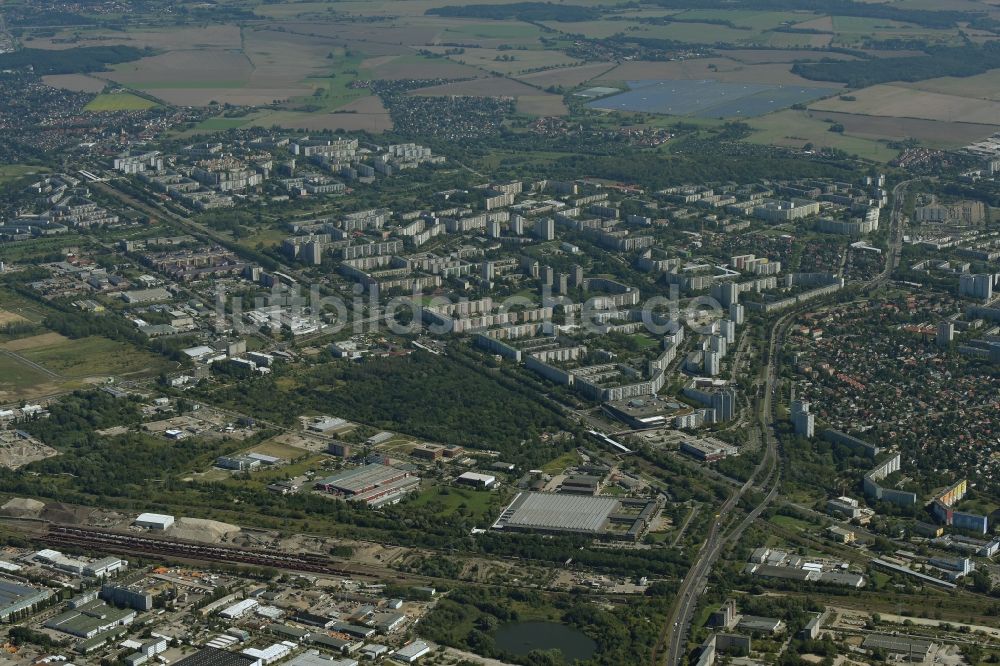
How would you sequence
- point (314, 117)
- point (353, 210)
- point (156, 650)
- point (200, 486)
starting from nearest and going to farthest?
point (156, 650) → point (200, 486) → point (353, 210) → point (314, 117)

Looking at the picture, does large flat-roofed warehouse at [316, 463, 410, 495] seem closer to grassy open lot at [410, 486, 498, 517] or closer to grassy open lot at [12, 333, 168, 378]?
grassy open lot at [410, 486, 498, 517]

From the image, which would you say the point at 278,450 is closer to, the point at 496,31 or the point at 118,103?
the point at 118,103

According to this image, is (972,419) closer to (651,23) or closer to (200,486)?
(200,486)

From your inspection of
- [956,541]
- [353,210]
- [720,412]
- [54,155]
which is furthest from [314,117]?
[956,541]

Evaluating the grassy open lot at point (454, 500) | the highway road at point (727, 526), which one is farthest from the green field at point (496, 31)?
the grassy open lot at point (454, 500)

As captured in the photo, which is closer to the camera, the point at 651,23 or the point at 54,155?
the point at 54,155

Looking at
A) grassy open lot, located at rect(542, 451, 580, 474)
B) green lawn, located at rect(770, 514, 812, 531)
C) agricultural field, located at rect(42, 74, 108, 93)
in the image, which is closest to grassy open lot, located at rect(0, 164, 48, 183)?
agricultural field, located at rect(42, 74, 108, 93)
